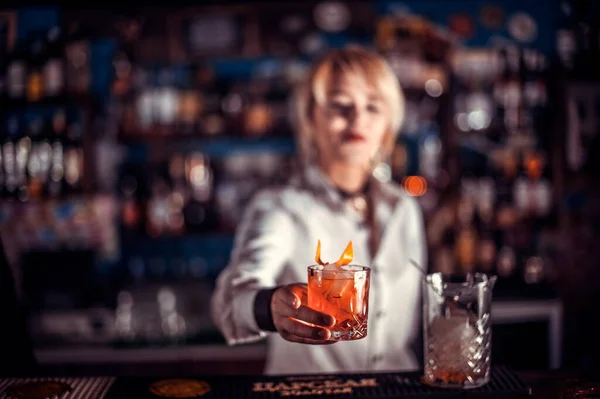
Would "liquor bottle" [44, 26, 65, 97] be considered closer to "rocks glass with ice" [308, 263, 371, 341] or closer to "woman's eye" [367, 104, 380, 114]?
"woman's eye" [367, 104, 380, 114]

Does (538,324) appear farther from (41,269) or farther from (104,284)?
(41,269)

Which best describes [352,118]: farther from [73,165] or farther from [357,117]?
[73,165]

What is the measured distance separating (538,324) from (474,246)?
80 centimetres

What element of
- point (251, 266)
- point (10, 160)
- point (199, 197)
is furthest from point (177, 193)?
point (251, 266)

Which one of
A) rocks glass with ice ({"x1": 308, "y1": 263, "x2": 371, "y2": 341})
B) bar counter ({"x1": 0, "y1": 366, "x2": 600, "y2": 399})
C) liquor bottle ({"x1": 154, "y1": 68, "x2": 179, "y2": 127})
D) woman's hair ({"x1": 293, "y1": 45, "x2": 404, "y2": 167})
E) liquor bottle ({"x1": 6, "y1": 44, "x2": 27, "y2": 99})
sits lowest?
bar counter ({"x1": 0, "y1": 366, "x2": 600, "y2": 399})

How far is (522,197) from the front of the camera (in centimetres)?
467

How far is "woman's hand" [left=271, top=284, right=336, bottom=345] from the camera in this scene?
3.92 ft

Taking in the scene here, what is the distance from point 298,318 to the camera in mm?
1234

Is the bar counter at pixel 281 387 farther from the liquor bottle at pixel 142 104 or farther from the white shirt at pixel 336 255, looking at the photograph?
the liquor bottle at pixel 142 104

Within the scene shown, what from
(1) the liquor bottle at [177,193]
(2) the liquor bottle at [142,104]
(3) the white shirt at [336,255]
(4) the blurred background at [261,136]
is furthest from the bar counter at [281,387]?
(2) the liquor bottle at [142,104]

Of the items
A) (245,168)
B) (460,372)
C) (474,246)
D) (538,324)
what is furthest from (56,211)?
(460,372)

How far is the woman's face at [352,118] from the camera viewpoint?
1.91 m

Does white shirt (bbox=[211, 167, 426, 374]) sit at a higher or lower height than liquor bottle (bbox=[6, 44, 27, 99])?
lower

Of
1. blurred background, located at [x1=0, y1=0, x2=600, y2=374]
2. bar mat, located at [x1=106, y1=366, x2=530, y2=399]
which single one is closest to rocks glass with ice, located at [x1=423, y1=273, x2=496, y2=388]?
bar mat, located at [x1=106, y1=366, x2=530, y2=399]
